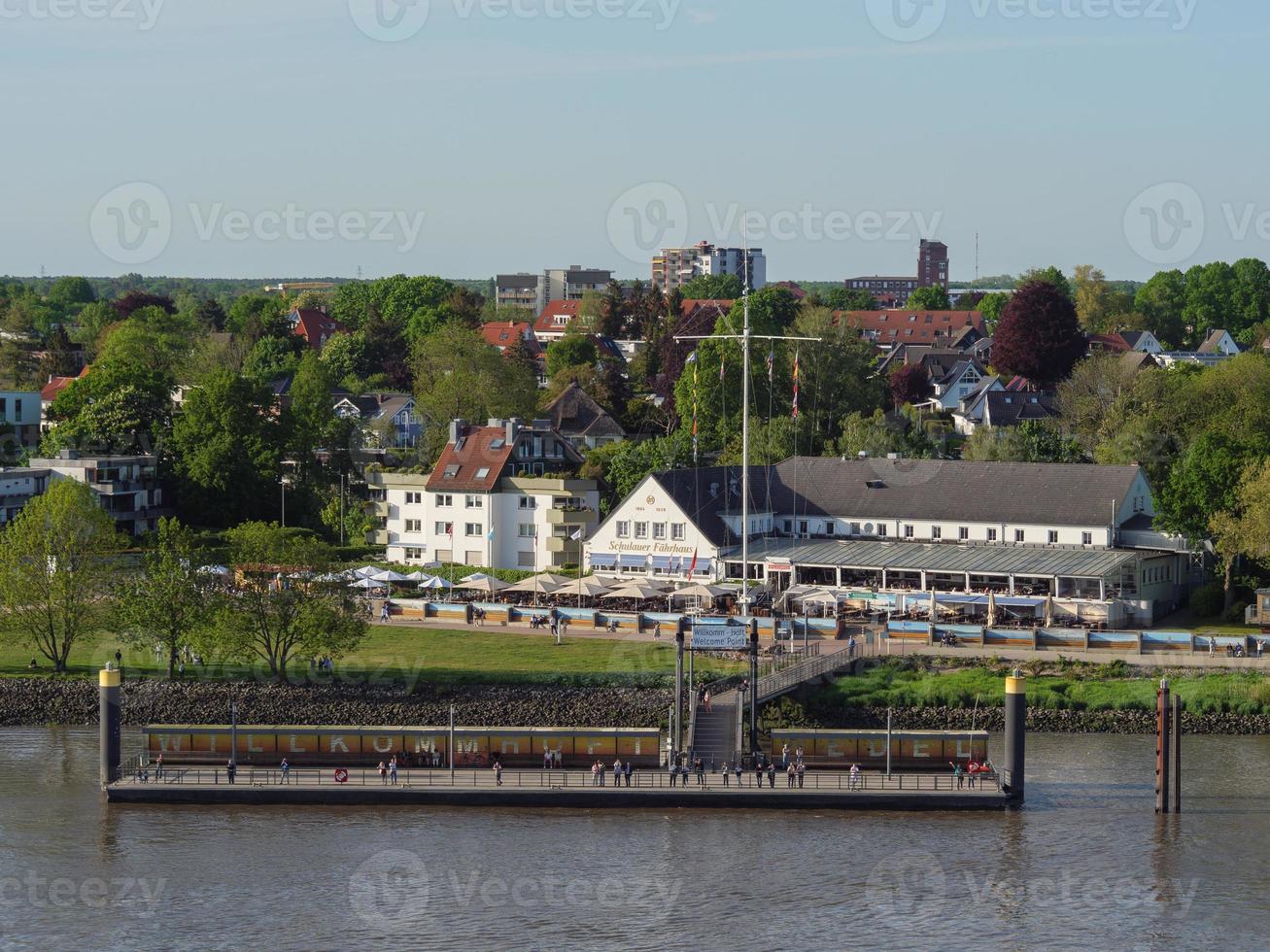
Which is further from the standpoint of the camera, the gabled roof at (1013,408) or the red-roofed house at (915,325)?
the red-roofed house at (915,325)

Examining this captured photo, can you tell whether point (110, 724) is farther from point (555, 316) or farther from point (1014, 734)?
point (555, 316)

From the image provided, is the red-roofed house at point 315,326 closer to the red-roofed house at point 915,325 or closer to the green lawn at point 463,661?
the red-roofed house at point 915,325

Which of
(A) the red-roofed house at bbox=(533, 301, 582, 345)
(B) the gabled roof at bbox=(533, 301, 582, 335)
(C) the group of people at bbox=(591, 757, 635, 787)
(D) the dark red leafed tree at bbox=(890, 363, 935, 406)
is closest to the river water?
(C) the group of people at bbox=(591, 757, 635, 787)

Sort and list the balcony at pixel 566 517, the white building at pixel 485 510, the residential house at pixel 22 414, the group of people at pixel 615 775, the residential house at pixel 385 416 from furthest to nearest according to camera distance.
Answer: the residential house at pixel 22 414
the residential house at pixel 385 416
the white building at pixel 485 510
the balcony at pixel 566 517
the group of people at pixel 615 775

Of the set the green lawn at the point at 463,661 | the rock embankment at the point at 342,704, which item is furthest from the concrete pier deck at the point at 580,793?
the green lawn at the point at 463,661

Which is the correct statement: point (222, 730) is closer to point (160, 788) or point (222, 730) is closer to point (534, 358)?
point (160, 788)

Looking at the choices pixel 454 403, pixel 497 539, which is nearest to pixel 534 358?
pixel 454 403
